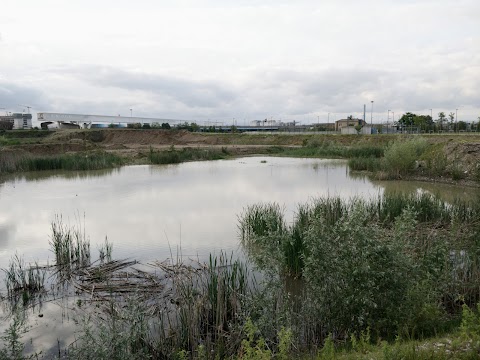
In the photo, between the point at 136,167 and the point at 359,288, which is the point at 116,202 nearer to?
the point at 359,288

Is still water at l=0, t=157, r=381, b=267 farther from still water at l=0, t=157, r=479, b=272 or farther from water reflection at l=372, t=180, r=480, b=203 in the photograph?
water reflection at l=372, t=180, r=480, b=203

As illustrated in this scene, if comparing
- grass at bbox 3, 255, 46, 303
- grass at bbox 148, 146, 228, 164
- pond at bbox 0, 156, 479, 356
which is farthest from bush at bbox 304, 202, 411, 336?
grass at bbox 148, 146, 228, 164

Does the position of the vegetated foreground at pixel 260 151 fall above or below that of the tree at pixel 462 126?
below

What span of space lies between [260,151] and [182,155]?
1148 cm

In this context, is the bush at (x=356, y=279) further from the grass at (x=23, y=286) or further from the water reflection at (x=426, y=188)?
the water reflection at (x=426, y=188)

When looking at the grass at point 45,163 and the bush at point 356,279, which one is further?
the grass at point 45,163

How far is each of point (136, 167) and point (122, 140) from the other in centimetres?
2520

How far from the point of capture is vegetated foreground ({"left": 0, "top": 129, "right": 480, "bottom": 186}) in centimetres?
2175

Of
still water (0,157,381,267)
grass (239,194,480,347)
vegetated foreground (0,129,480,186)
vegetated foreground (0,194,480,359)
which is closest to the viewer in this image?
vegetated foreground (0,194,480,359)

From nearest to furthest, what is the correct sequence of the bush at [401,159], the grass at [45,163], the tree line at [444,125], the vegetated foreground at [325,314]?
the vegetated foreground at [325,314] < the bush at [401,159] < the grass at [45,163] < the tree line at [444,125]

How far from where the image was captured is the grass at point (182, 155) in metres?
33.3

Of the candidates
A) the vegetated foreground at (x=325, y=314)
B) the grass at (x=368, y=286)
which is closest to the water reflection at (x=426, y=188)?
the vegetated foreground at (x=325, y=314)

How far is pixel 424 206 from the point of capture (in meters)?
11.0

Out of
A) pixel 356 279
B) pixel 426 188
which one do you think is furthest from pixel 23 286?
pixel 426 188
